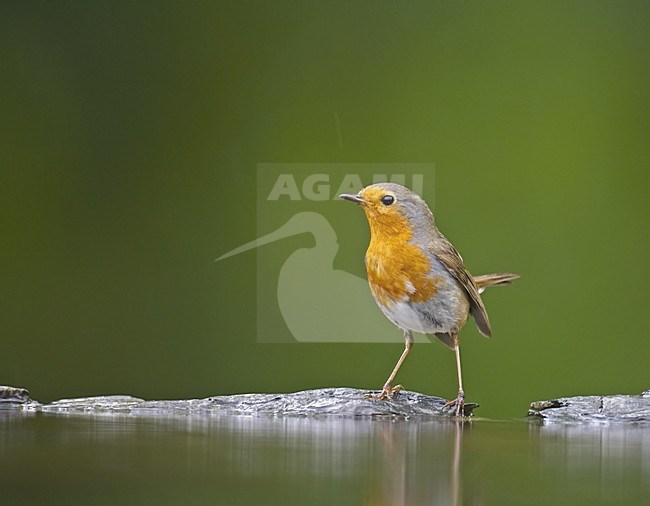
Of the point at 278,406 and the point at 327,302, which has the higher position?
the point at 327,302

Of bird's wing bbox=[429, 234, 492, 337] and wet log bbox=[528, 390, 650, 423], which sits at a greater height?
bird's wing bbox=[429, 234, 492, 337]

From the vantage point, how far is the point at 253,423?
191 centimetres

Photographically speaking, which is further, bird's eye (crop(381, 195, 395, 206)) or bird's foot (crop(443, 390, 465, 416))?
bird's eye (crop(381, 195, 395, 206))

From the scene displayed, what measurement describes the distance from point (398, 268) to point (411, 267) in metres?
0.04

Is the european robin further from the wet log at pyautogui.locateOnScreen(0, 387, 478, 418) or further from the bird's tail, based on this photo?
the bird's tail

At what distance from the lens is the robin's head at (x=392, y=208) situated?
8.39 ft

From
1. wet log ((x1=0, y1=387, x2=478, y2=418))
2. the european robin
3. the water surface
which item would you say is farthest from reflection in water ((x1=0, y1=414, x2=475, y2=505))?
the european robin

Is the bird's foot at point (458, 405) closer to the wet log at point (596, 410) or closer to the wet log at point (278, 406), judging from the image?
the wet log at point (278, 406)

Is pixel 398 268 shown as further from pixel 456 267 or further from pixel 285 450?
pixel 285 450

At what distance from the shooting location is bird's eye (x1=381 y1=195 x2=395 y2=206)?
2.57 meters

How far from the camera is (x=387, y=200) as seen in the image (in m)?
2.57

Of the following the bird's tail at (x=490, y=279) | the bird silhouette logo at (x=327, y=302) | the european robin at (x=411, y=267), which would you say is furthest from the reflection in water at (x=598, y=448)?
the bird silhouette logo at (x=327, y=302)

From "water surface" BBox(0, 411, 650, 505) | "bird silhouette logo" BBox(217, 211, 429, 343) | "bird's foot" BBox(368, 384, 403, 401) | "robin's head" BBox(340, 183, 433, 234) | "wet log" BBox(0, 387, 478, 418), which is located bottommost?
"wet log" BBox(0, 387, 478, 418)

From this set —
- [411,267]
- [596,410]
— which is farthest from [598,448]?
[411,267]
